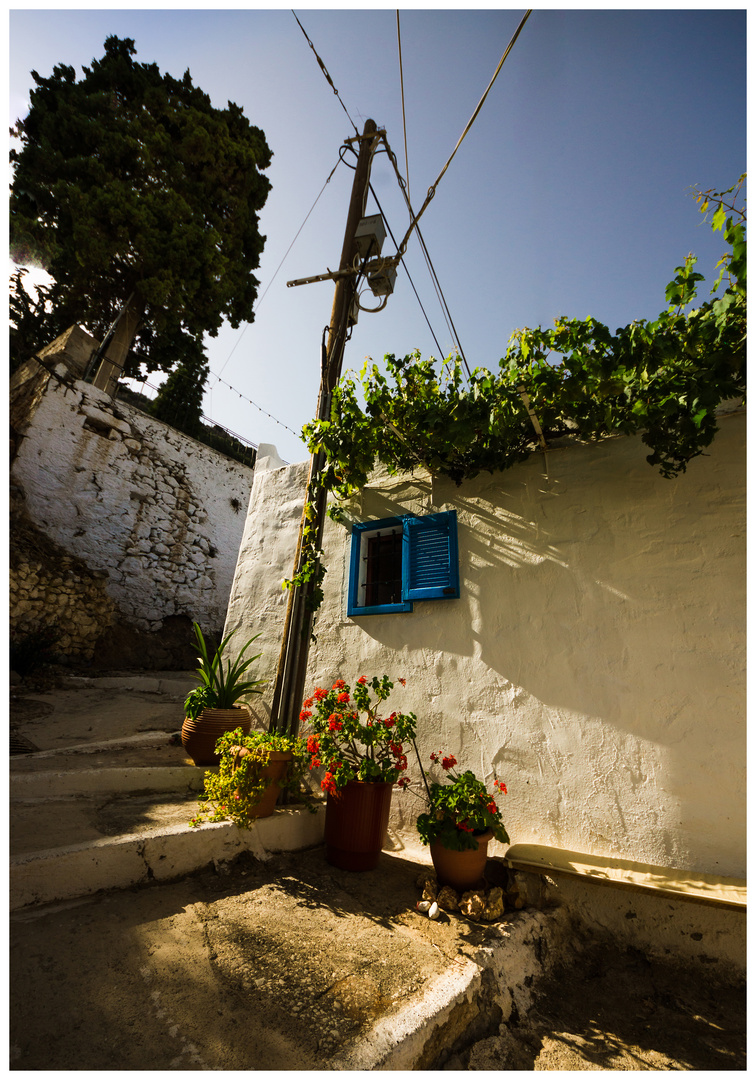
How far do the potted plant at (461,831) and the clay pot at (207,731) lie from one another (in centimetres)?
181

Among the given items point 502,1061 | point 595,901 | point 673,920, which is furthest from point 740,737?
point 502,1061

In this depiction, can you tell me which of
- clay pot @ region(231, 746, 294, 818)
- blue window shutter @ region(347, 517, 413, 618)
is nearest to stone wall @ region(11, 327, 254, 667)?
blue window shutter @ region(347, 517, 413, 618)

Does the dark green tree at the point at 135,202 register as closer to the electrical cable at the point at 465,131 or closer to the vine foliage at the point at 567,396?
the electrical cable at the point at 465,131

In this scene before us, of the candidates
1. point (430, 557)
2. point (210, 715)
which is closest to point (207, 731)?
point (210, 715)

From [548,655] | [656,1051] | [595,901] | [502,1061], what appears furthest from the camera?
[548,655]

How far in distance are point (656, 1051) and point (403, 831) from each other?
6.37 ft

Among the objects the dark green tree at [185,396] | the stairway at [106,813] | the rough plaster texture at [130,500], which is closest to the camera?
the stairway at [106,813]

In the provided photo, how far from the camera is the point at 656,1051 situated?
198 cm

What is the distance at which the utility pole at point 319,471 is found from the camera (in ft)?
12.7

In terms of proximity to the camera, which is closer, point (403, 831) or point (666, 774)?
point (666, 774)

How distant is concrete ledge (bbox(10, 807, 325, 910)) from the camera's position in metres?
2.17

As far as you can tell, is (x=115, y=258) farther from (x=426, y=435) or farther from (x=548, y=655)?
(x=548, y=655)

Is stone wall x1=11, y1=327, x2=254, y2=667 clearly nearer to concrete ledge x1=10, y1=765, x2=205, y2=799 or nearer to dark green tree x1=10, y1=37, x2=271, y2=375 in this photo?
dark green tree x1=10, y1=37, x2=271, y2=375

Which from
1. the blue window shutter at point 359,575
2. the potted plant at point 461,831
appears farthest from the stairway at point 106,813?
the blue window shutter at point 359,575
